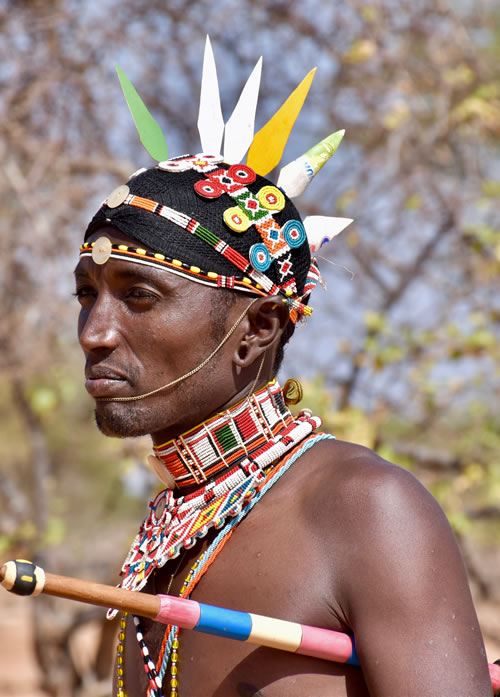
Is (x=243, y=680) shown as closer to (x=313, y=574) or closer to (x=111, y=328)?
(x=313, y=574)

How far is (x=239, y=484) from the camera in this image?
7.48ft

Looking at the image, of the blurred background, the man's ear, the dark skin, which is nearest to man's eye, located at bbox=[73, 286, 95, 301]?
the dark skin

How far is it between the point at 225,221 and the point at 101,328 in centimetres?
37

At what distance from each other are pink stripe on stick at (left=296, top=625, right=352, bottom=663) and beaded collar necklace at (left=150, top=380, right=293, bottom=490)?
1.64ft

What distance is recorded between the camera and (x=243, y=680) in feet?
6.65

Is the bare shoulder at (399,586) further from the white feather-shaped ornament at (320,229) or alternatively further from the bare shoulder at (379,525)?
the white feather-shaped ornament at (320,229)

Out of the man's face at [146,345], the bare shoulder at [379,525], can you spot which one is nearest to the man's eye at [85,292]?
the man's face at [146,345]

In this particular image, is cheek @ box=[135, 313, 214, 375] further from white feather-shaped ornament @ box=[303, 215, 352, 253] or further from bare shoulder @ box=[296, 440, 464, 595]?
white feather-shaped ornament @ box=[303, 215, 352, 253]

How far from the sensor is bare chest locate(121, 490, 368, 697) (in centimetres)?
199

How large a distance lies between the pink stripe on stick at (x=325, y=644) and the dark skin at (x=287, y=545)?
34 mm

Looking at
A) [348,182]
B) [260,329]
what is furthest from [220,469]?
[348,182]

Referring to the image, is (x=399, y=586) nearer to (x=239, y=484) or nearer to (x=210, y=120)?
(x=239, y=484)

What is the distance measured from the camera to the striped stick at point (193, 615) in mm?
1654

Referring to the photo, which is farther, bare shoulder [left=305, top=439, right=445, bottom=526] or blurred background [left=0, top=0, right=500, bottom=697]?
blurred background [left=0, top=0, right=500, bottom=697]
